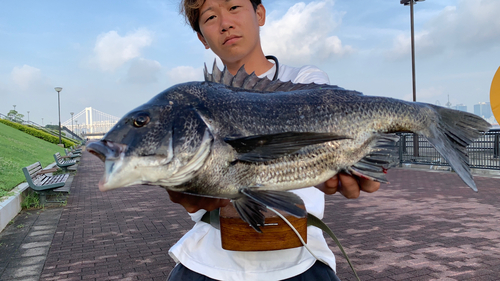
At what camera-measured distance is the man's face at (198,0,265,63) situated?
2.10 m

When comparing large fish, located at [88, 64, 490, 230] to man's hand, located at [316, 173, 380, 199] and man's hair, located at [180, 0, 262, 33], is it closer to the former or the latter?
man's hand, located at [316, 173, 380, 199]

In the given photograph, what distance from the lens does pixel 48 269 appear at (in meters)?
5.14

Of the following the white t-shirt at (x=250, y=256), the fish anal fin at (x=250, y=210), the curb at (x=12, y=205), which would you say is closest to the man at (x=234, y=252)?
the white t-shirt at (x=250, y=256)

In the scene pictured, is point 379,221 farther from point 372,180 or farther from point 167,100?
point 167,100

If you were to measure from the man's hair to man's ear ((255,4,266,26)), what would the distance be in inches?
1.2

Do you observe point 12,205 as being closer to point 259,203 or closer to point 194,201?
point 194,201

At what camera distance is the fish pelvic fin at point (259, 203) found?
1.41m

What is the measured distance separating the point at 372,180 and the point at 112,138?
1.15 meters

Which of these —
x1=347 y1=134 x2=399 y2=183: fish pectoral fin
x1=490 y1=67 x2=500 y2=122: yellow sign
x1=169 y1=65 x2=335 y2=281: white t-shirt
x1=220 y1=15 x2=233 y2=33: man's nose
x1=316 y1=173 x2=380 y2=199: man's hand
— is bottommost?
x1=169 y1=65 x2=335 y2=281: white t-shirt

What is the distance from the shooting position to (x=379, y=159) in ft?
5.50

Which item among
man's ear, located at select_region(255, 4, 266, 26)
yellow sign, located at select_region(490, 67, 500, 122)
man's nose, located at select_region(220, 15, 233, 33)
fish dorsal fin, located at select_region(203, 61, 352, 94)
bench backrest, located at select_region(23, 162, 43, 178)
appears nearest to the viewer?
fish dorsal fin, located at select_region(203, 61, 352, 94)

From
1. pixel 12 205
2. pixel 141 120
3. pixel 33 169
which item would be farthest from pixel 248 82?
pixel 33 169

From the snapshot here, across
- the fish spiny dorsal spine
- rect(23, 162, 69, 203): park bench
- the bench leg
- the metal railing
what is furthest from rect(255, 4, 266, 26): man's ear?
the metal railing

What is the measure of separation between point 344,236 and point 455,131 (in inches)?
201
